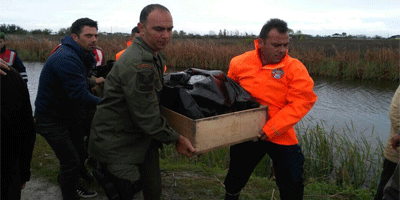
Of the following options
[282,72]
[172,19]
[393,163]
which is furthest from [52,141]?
[393,163]

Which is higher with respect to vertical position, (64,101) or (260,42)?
(260,42)

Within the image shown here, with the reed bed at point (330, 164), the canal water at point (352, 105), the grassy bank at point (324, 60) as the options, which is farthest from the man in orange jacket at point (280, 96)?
the grassy bank at point (324, 60)

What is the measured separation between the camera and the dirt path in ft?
12.5

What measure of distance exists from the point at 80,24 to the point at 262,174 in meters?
3.47

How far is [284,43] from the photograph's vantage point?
292 centimetres

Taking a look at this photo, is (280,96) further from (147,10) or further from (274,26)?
(147,10)

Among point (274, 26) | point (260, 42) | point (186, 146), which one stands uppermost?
point (274, 26)

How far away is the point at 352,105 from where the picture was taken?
10.2 metres

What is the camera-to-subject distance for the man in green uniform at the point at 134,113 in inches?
86.7

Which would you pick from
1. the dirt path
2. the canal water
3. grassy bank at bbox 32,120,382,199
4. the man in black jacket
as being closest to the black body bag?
the man in black jacket

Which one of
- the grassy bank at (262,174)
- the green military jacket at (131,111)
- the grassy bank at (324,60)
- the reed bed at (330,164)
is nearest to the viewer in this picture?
the green military jacket at (131,111)

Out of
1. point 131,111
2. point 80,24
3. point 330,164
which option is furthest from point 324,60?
point 131,111

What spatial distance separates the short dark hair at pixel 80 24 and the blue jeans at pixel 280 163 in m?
2.06

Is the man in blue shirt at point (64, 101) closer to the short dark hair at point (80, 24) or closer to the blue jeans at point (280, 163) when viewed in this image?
the short dark hair at point (80, 24)
